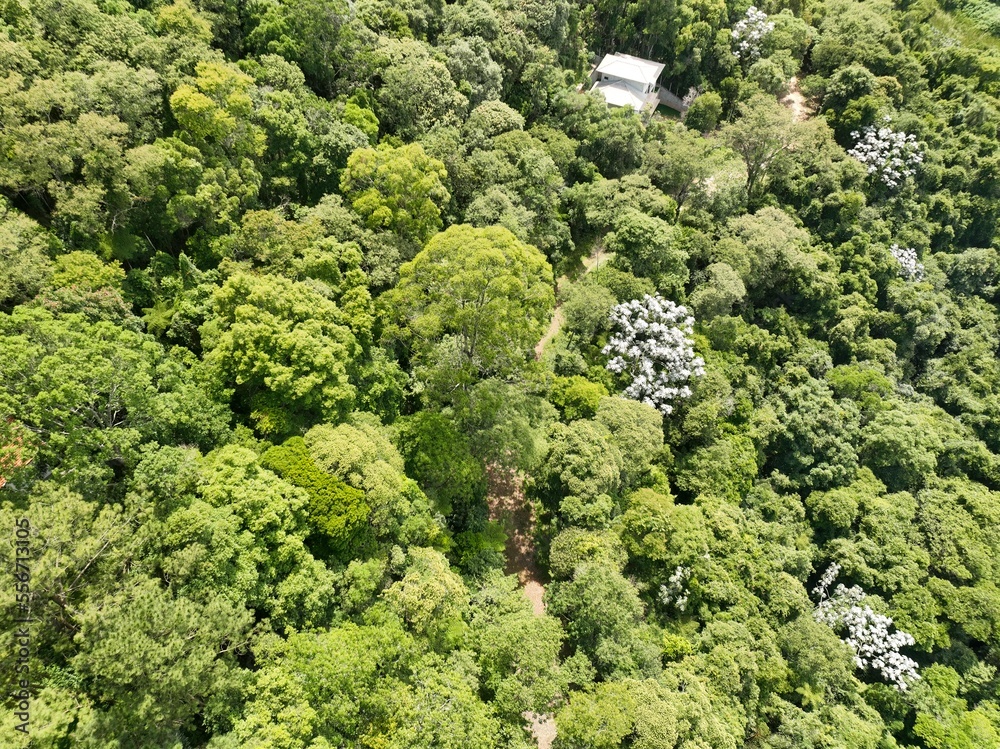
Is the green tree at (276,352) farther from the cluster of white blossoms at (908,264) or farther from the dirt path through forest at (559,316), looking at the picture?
the cluster of white blossoms at (908,264)

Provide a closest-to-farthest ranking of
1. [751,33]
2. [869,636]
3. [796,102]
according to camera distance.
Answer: [869,636] < [751,33] < [796,102]

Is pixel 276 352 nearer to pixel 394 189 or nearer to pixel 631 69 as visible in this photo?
pixel 394 189

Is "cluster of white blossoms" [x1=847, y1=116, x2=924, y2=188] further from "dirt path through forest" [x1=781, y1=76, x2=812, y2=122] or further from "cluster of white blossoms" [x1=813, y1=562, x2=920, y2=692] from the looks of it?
"cluster of white blossoms" [x1=813, y1=562, x2=920, y2=692]

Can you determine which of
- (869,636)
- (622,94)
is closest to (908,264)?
(622,94)

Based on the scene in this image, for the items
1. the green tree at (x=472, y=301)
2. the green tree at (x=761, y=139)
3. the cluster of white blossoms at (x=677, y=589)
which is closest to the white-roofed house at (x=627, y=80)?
the green tree at (x=761, y=139)

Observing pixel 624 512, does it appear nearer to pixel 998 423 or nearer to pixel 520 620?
pixel 520 620

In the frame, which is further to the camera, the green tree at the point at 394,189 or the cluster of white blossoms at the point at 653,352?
the cluster of white blossoms at the point at 653,352

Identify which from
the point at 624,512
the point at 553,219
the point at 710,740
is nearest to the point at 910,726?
the point at 710,740
